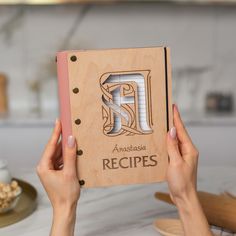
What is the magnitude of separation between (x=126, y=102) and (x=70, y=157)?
6.4 inches

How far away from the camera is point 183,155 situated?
93 cm

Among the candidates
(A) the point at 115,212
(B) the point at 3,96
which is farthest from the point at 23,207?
(B) the point at 3,96

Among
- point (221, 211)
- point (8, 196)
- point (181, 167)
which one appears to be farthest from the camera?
point (8, 196)

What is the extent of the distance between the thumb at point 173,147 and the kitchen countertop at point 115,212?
0.27m

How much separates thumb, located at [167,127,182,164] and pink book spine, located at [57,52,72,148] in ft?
0.68

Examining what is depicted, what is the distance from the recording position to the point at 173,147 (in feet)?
3.06

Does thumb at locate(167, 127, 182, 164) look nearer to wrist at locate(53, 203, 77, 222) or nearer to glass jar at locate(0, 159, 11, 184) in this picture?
wrist at locate(53, 203, 77, 222)

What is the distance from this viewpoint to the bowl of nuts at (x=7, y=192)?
1.19 meters

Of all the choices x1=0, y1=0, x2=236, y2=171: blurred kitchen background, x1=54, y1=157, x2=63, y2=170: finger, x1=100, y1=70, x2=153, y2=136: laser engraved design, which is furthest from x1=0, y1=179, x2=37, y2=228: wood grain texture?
x1=0, y1=0, x2=236, y2=171: blurred kitchen background

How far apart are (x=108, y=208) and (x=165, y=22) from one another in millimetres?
1945

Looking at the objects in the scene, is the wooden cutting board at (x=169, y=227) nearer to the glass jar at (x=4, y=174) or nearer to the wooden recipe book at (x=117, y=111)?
the wooden recipe book at (x=117, y=111)

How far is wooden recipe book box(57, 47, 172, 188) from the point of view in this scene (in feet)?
3.06

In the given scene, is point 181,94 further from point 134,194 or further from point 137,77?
point 137,77

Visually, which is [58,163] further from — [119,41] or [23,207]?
[119,41]
